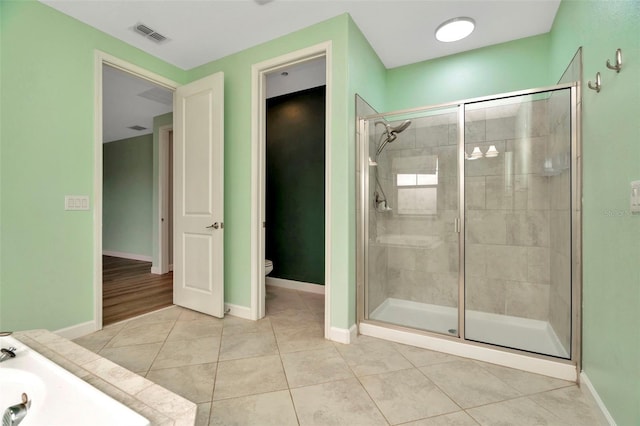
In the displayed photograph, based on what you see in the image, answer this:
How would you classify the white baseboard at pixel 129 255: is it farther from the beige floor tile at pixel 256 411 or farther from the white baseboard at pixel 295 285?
the beige floor tile at pixel 256 411

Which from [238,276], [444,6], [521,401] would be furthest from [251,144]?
[521,401]

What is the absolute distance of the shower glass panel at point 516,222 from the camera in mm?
2053

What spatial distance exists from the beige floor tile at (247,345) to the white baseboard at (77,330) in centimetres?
109

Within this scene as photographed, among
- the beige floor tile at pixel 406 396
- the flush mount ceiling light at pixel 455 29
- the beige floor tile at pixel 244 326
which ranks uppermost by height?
the flush mount ceiling light at pixel 455 29

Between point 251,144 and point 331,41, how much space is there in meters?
1.09

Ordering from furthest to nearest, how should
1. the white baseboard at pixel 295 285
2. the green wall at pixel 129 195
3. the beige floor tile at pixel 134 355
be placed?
1. the green wall at pixel 129 195
2. the white baseboard at pixel 295 285
3. the beige floor tile at pixel 134 355

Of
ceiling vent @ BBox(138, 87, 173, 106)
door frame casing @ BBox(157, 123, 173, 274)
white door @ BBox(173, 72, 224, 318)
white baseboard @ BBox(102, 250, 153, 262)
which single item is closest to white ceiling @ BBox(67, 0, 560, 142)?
white door @ BBox(173, 72, 224, 318)

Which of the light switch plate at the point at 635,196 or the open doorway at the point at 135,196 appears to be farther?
the open doorway at the point at 135,196

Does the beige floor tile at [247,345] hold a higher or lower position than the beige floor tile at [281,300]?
higher

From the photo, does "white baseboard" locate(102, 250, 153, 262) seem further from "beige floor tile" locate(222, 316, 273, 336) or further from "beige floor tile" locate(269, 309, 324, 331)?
"beige floor tile" locate(269, 309, 324, 331)

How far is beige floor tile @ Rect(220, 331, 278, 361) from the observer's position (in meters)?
2.04

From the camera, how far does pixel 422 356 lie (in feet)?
6.70

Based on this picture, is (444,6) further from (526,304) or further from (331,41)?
(526,304)

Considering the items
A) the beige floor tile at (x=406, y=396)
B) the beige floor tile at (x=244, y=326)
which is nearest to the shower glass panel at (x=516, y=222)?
the beige floor tile at (x=406, y=396)
